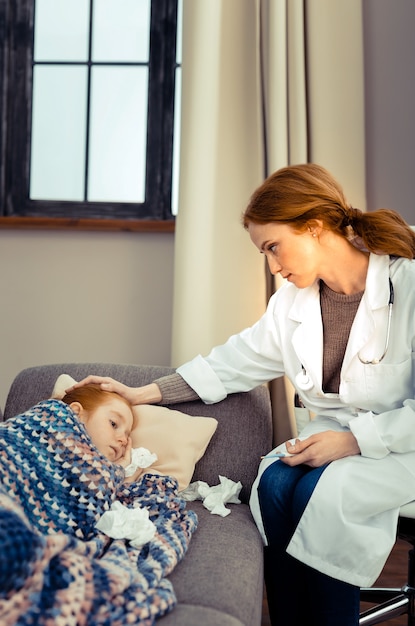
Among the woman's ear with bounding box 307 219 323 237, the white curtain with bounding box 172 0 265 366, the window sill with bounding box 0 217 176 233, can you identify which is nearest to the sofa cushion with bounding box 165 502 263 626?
the woman's ear with bounding box 307 219 323 237

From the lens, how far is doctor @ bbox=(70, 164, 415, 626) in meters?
1.44

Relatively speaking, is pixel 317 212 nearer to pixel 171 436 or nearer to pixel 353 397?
pixel 353 397

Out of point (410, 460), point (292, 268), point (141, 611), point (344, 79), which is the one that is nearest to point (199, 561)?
point (141, 611)

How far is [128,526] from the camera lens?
4.19 feet

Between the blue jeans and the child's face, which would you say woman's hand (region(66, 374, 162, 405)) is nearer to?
the child's face

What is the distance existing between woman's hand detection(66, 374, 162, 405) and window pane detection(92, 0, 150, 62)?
145 centimetres

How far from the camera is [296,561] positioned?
1.55 meters

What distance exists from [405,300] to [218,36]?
4.30 ft

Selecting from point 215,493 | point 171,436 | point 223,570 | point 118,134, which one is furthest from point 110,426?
point 118,134

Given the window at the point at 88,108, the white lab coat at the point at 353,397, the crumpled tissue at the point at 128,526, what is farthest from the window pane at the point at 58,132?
the crumpled tissue at the point at 128,526

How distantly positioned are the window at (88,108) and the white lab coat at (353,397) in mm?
1016

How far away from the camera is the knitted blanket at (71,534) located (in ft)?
3.02

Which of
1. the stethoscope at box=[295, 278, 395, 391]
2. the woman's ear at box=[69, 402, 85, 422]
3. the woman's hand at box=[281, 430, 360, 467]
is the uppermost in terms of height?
the stethoscope at box=[295, 278, 395, 391]

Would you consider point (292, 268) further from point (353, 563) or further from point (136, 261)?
point (136, 261)
